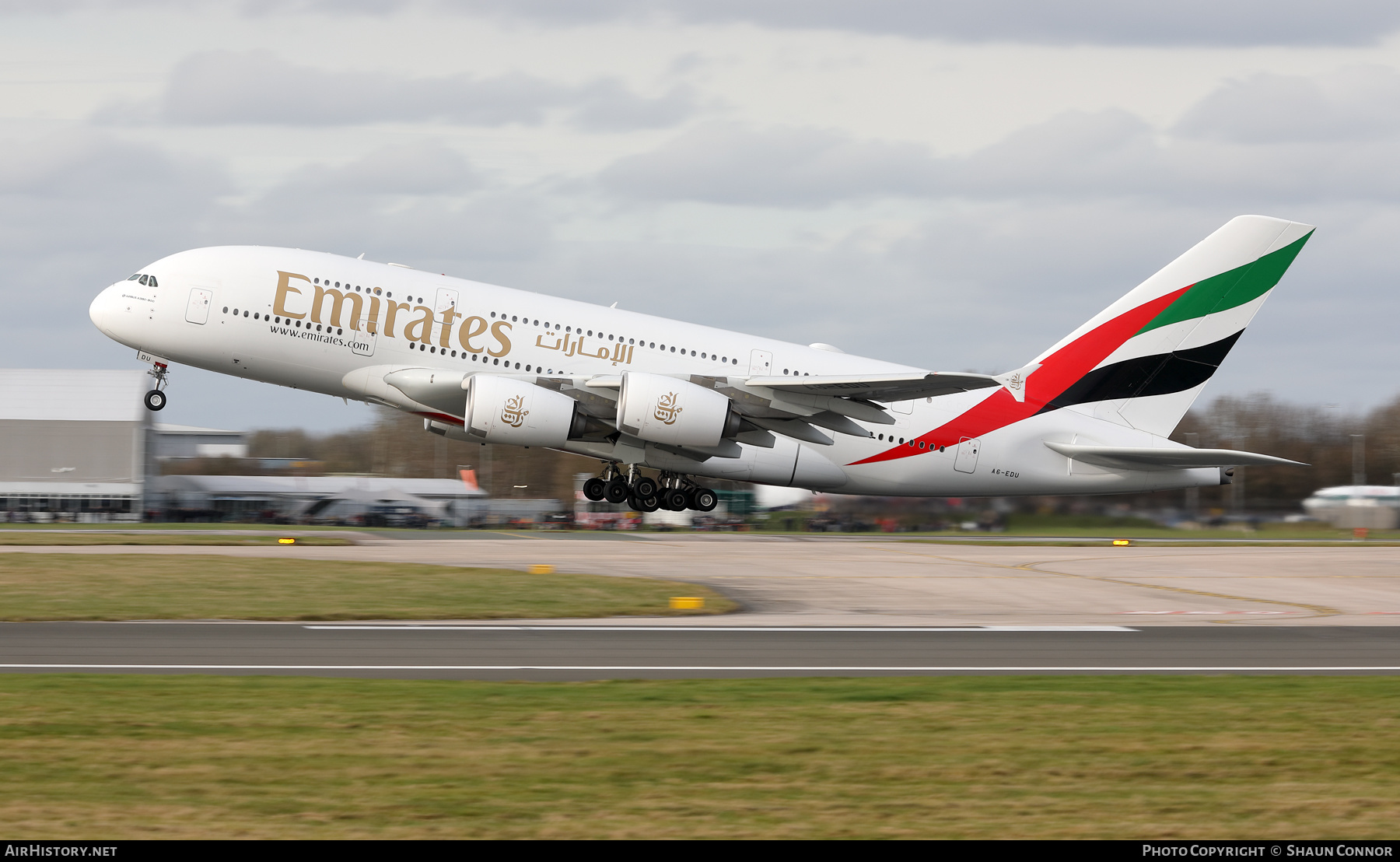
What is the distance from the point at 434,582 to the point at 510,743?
16.6m

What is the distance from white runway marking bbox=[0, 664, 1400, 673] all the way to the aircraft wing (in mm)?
16991

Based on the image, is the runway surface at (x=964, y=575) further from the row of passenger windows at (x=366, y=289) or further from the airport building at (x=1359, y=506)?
the airport building at (x=1359, y=506)

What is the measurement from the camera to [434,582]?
90.5ft

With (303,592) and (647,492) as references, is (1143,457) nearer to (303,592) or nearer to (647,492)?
(647,492)

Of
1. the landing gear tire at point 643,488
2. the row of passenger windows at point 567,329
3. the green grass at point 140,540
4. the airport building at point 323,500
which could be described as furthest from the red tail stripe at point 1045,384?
the airport building at point 323,500

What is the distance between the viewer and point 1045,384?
41.1 metres

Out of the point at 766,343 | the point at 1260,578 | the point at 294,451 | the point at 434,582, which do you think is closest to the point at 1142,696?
the point at 434,582

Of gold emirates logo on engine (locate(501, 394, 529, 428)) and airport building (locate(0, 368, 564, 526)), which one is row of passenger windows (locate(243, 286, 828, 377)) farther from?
airport building (locate(0, 368, 564, 526))

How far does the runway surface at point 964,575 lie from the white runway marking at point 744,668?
5300 mm

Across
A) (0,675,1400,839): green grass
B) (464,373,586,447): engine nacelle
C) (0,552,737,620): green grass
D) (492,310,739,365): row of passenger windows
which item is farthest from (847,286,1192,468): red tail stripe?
(0,675,1400,839): green grass

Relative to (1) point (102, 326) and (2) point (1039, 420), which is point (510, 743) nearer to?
(1) point (102, 326)

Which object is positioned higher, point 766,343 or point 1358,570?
point 766,343

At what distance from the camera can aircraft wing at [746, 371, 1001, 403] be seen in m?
34.4

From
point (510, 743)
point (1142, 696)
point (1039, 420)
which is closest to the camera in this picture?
point (510, 743)
